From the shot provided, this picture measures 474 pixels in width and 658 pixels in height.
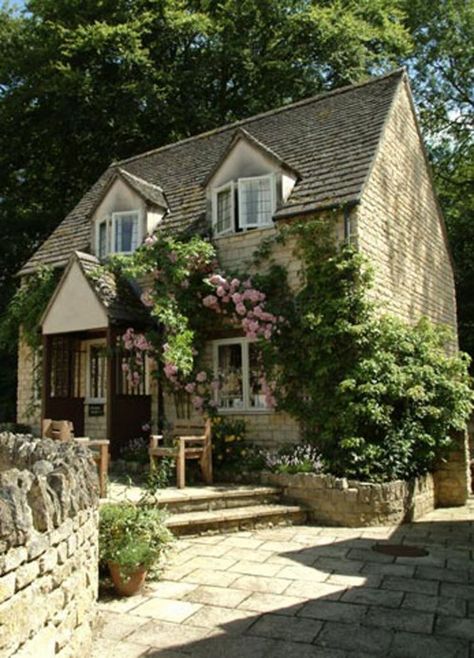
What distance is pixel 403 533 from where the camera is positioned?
8469 millimetres

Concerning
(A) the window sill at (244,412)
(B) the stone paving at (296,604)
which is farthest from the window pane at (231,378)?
(B) the stone paving at (296,604)

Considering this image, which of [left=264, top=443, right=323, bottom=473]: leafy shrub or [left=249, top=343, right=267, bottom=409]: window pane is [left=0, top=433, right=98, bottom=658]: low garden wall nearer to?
[left=264, top=443, right=323, bottom=473]: leafy shrub

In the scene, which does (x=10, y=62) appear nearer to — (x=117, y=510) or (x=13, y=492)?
(x=117, y=510)

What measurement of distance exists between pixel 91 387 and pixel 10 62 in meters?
16.7

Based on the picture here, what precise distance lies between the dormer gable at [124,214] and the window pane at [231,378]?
3897 millimetres

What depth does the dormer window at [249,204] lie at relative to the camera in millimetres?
12414

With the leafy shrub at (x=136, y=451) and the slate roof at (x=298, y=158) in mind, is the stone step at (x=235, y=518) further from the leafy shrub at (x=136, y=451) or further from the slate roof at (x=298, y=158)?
the slate roof at (x=298, y=158)

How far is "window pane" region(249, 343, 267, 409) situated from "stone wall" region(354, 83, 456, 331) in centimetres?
268

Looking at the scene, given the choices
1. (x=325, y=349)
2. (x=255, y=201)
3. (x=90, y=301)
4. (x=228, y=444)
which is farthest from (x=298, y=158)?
(x=228, y=444)

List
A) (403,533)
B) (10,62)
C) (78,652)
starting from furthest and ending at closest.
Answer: (10,62)
(403,533)
(78,652)

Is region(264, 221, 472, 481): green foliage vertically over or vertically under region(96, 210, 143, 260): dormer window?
under

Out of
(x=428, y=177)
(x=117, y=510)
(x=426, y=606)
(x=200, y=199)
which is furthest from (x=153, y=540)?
(x=428, y=177)

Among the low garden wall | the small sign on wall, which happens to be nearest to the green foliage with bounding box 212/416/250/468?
the small sign on wall

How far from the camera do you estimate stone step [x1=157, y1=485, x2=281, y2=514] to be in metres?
8.18
